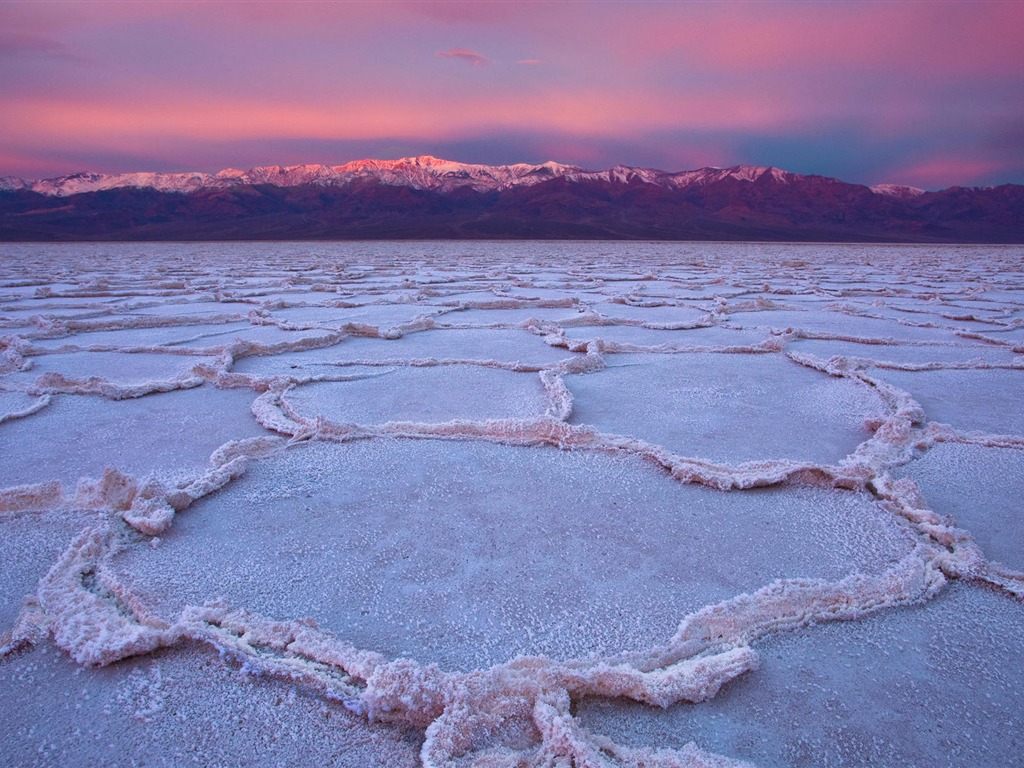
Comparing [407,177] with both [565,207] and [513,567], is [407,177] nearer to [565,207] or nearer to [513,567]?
[565,207]

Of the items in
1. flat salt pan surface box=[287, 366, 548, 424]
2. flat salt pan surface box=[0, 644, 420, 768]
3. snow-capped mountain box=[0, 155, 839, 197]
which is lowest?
flat salt pan surface box=[0, 644, 420, 768]

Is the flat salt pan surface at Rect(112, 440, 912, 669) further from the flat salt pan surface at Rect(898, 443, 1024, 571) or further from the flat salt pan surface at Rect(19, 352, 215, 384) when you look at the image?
the flat salt pan surface at Rect(19, 352, 215, 384)

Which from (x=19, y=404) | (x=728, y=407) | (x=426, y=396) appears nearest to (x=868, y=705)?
(x=728, y=407)

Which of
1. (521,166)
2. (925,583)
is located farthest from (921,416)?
(521,166)

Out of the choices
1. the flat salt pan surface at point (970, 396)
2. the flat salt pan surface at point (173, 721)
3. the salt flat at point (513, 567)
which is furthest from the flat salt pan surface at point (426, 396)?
the flat salt pan surface at point (970, 396)

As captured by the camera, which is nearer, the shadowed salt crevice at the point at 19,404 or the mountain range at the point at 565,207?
the shadowed salt crevice at the point at 19,404

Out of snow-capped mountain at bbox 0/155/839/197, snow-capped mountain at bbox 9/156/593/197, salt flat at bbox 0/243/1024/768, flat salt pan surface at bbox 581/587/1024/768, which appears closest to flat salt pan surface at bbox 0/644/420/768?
salt flat at bbox 0/243/1024/768

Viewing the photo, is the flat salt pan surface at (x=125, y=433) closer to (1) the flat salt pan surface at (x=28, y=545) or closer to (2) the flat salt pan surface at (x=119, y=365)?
(1) the flat salt pan surface at (x=28, y=545)
